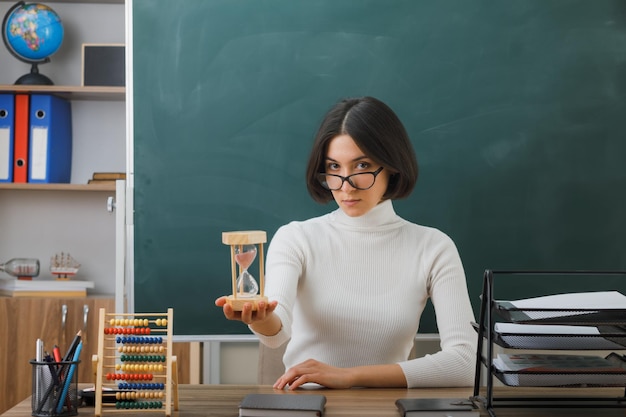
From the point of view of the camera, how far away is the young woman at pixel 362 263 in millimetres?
2055

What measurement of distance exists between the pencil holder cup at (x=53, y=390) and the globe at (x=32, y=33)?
6.94 ft

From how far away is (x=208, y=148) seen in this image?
2.79m

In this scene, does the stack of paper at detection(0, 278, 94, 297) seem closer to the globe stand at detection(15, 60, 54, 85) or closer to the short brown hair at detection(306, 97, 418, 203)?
the globe stand at detection(15, 60, 54, 85)

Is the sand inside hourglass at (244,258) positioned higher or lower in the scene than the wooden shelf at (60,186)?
lower

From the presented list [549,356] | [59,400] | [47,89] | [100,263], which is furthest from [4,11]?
[549,356]

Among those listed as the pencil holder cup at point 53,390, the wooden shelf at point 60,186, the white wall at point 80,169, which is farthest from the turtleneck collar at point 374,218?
the white wall at point 80,169

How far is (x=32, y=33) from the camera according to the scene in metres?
3.33

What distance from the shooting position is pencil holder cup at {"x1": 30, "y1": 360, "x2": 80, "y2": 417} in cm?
146

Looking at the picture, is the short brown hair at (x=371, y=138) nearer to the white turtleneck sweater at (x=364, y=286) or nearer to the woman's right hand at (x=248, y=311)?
the white turtleneck sweater at (x=364, y=286)

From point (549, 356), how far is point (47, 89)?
2.44 meters

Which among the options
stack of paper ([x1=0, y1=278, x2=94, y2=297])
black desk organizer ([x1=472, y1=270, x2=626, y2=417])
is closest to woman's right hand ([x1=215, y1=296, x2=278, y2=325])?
black desk organizer ([x1=472, y1=270, x2=626, y2=417])

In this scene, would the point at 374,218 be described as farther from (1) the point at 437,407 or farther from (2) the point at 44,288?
(2) the point at 44,288

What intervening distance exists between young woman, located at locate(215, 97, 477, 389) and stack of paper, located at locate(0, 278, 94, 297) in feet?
4.41

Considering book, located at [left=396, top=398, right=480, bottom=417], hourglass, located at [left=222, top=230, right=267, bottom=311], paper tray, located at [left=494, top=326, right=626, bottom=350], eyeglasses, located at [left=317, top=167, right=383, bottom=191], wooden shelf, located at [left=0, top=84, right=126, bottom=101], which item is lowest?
book, located at [left=396, top=398, right=480, bottom=417]
